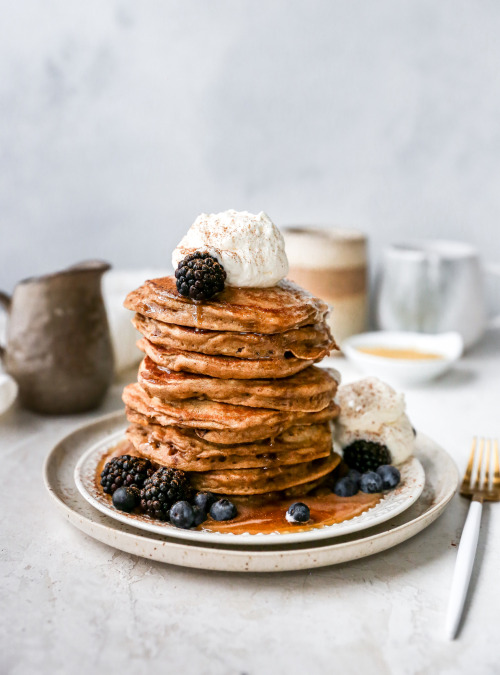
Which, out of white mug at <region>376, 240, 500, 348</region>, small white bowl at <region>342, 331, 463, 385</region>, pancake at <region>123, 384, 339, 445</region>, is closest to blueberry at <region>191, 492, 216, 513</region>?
pancake at <region>123, 384, 339, 445</region>

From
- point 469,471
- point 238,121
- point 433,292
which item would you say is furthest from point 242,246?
point 238,121

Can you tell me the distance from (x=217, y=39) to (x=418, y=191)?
1.42 meters

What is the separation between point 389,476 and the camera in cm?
197

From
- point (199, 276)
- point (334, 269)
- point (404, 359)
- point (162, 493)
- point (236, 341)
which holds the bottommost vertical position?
point (404, 359)

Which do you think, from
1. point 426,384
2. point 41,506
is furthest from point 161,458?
point 426,384

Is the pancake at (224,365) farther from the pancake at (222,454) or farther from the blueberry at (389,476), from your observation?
the blueberry at (389,476)

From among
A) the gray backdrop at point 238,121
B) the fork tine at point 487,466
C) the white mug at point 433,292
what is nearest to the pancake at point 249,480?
the fork tine at point 487,466

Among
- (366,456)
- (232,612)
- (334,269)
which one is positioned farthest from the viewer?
(334,269)

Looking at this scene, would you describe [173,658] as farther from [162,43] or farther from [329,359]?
[162,43]

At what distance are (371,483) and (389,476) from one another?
7 centimetres

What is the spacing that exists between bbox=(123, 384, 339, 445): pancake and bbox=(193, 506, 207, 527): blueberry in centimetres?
18

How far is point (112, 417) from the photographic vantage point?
8.12 ft

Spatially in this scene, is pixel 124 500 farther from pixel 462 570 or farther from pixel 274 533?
pixel 462 570

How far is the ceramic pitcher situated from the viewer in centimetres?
263
